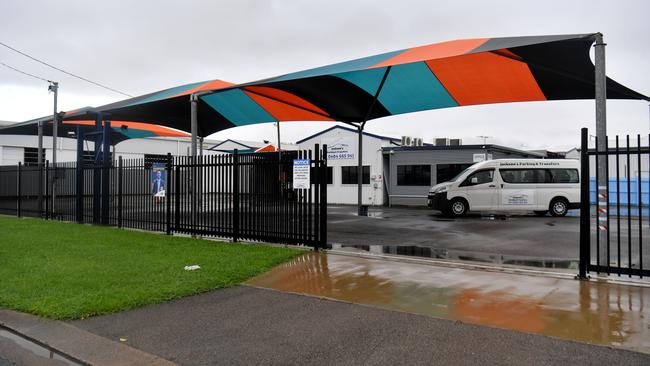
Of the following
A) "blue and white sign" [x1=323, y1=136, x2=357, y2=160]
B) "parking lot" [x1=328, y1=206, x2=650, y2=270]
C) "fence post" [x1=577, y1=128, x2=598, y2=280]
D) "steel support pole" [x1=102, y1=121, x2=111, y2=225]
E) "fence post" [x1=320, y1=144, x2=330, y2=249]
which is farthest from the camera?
"blue and white sign" [x1=323, y1=136, x2=357, y2=160]

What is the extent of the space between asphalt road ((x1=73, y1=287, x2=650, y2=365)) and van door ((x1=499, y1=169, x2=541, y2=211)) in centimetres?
1434

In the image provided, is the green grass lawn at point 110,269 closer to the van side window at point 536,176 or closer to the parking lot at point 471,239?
the parking lot at point 471,239

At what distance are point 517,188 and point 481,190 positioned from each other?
139 cm

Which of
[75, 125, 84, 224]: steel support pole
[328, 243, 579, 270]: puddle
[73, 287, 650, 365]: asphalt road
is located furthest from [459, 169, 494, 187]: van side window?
[73, 287, 650, 365]: asphalt road

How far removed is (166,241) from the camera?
10.9m

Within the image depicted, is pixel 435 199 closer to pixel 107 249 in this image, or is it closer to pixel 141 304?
pixel 107 249

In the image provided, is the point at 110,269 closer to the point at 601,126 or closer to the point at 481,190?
the point at 601,126

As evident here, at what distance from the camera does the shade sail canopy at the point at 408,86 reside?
9.67 m

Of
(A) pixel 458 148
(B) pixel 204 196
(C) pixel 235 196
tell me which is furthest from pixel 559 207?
(B) pixel 204 196

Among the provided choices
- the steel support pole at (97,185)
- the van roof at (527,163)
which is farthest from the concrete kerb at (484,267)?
the van roof at (527,163)

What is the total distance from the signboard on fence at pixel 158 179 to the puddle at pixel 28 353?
8.29 m

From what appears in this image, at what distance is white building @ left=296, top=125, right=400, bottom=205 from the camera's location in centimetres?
2602

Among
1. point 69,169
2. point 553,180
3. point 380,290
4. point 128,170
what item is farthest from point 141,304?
point 553,180

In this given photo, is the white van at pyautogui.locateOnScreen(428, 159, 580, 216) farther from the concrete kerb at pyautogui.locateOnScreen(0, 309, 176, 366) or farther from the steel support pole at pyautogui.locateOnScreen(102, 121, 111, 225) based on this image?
the concrete kerb at pyautogui.locateOnScreen(0, 309, 176, 366)
